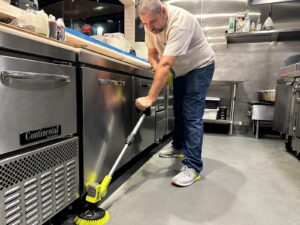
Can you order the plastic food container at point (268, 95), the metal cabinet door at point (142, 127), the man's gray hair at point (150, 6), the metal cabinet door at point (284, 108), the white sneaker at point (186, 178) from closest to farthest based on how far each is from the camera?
the man's gray hair at point (150, 6)
the white sneaker at point (186, 178)
the metal cabinet door at point (142, 127)
the metal cabinet door at point (284, 108)
the plastic food container at point (268, 95)

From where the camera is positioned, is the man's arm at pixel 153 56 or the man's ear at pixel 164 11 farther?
the man's arm at pixel 153 56

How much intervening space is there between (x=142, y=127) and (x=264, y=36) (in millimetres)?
2361

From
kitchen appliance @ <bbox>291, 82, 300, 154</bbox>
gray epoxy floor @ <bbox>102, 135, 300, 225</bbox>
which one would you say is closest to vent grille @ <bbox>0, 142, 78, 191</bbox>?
gray epoxy floor @ <bbox>102, 135, 300, 225</bbox>

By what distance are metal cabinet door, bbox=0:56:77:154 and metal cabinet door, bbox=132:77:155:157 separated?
67 centimetres

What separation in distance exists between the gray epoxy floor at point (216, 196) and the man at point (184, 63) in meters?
0.14

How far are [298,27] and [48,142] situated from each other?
10.4 feet

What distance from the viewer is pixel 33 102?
2.14ft

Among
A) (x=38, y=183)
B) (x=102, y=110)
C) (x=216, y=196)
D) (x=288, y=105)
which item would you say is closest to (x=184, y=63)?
(x=102, y=110)

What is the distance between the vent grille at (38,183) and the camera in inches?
23.0

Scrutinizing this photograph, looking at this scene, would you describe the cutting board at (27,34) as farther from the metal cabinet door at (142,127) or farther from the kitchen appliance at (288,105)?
the kitchen appliance at (288,105)

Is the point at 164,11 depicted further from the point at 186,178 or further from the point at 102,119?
the point at 186,178

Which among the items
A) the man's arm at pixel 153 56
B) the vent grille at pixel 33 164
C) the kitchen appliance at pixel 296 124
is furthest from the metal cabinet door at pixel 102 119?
the kitchen appliance at pixel 296 124

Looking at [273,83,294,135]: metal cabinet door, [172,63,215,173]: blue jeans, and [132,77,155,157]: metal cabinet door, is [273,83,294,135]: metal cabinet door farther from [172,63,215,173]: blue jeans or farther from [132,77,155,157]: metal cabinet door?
[132,77,155,157]: metal cabinet door

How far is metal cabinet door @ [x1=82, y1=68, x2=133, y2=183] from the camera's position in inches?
36.3
